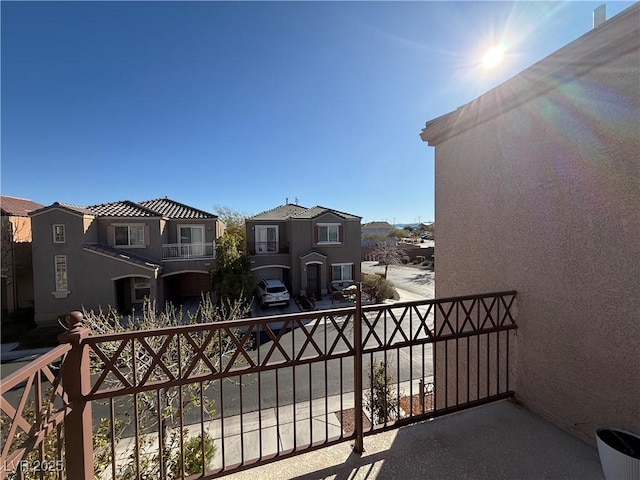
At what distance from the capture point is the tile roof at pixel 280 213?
60.1ft

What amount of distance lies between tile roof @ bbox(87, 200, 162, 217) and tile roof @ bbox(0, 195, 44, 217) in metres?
4.45

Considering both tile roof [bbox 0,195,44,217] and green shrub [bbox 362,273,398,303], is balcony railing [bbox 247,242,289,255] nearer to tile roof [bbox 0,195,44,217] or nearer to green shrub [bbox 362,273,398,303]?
green shrub [bbox 362,273,398,303]

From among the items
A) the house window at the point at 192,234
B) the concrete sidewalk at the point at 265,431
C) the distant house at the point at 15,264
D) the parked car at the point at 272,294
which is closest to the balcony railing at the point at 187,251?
the house window at the point at 192,234

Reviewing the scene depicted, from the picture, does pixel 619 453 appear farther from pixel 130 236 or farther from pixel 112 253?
pixel 130 236

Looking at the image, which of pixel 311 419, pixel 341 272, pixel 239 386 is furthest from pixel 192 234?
pixel 311 419

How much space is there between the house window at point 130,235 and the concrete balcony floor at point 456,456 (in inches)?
580

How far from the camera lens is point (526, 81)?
3.16 m

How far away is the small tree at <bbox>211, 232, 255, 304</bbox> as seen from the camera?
13.6 meters

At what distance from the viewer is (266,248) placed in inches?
703

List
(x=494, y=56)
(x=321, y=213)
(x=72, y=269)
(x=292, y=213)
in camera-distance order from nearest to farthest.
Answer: (x=494, y=56)
(x=72, y=269)
(x=321, y=213)
(x=292, y=213)

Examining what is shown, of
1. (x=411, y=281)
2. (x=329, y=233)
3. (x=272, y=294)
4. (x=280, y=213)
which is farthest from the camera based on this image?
(x=411, y=281)

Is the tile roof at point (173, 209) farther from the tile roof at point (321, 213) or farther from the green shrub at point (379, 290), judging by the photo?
the green shrub at point (379, 290)

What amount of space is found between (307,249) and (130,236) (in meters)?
9.46

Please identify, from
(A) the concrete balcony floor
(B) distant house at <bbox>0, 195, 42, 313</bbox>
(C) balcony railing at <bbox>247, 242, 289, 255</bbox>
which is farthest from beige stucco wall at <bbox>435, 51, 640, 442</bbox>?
(B) distant house at <bbox>0, 195, 42, 313</bbox>
